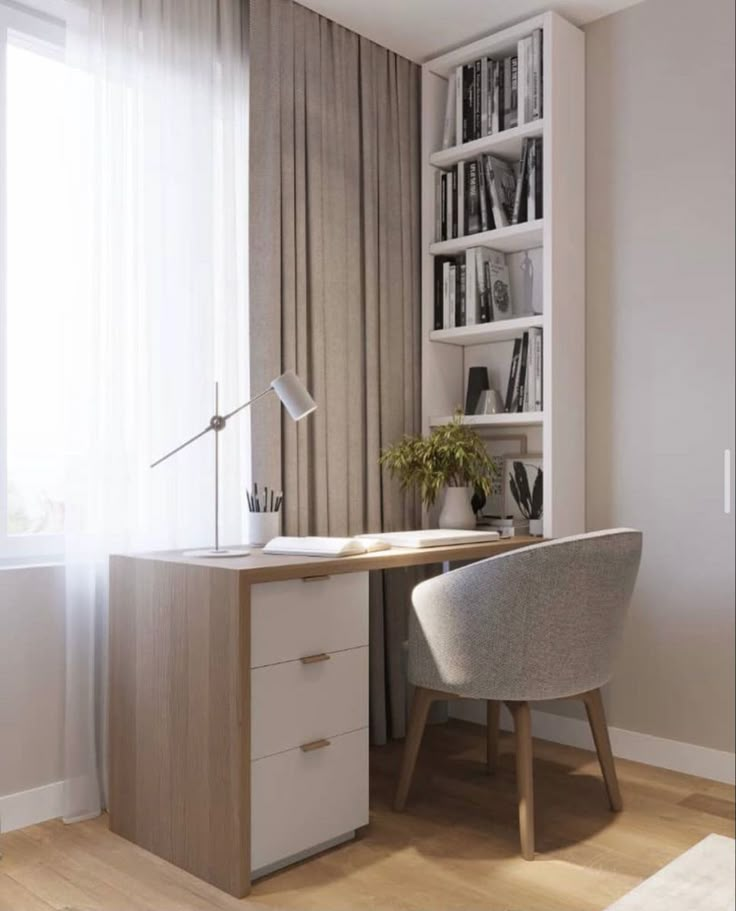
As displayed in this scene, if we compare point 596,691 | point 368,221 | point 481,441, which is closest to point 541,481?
point 481,441

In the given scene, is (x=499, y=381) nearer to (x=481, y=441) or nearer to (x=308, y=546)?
(x=481, y=441)

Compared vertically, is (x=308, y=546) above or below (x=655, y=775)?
above

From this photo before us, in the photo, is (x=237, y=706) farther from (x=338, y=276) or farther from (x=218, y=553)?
(x=338, y=276)

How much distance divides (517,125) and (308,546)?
1.58 m

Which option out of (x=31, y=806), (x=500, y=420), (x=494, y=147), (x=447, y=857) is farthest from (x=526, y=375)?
(x=31, y=806)

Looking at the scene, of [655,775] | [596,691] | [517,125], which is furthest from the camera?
[517,125]

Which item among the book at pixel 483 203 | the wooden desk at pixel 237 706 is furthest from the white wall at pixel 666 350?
the wooden desk at pixel 237 706

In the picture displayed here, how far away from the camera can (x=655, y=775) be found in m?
2.59

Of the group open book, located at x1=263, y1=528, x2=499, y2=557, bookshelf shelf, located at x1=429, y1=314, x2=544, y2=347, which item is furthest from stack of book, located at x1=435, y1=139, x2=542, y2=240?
open book, located at x1=263, y1=528, x2=499, y2=557

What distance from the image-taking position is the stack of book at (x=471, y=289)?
2.96 metres

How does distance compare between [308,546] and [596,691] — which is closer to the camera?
[308,546]

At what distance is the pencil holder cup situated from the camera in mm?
2443

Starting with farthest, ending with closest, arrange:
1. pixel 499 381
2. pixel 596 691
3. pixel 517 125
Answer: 1. pixel 499 381
2. pixel 517 125
3. pixel 596 691

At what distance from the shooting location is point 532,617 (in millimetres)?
1993
